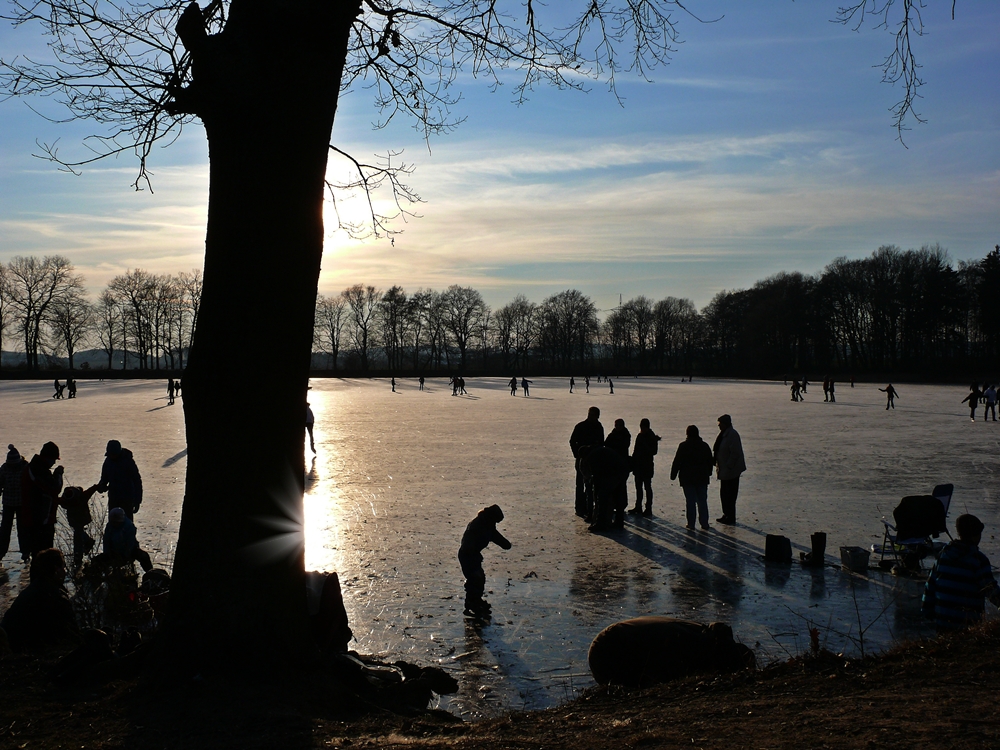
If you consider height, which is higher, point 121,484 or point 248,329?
point 248,329

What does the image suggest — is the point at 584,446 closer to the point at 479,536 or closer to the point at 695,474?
the point at 695,474

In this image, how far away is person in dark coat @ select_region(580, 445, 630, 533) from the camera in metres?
10.5

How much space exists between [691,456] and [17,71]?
870 cm

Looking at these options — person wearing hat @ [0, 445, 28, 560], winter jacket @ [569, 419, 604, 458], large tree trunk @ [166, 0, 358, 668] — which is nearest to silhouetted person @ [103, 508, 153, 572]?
person wearing hat @ [0, 445, 28, 560]

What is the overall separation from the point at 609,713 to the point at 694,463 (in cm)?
677

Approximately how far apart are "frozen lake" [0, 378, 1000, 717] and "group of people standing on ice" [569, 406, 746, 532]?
33 centimetres

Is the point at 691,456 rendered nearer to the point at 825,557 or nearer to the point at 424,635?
the point at 825,557

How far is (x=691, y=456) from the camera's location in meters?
10.8

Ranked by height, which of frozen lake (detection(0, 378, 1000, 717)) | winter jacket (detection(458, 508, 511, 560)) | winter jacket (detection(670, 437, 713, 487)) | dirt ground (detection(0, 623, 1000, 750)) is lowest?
frozen lake (detection(0, 378, 1000, 717))

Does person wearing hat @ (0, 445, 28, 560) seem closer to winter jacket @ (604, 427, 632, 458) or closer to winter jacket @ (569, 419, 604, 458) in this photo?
winter jacket @ (569, 419, 604, 458)

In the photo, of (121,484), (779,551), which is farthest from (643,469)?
(121,484)

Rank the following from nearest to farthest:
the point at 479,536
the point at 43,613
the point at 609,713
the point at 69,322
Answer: the point at 609,713 < the point at 43,613 < the point at 479,536 < the point at 69,322

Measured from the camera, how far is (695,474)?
35.1 feet

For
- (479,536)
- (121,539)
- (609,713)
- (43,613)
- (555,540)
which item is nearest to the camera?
(609,713)
